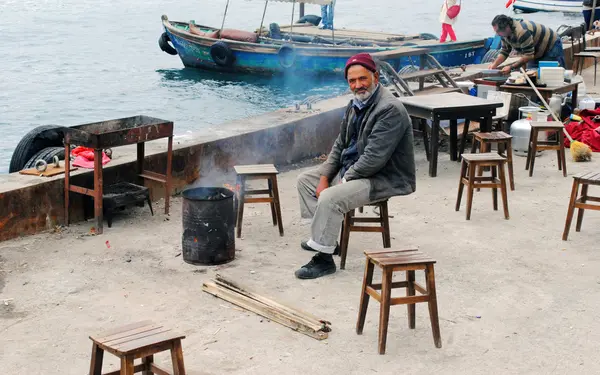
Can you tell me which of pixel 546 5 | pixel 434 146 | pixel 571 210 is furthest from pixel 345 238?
pixel 546 5

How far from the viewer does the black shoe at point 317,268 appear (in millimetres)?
6258

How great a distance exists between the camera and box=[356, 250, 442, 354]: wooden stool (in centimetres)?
486

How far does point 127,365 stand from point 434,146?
20.9ft

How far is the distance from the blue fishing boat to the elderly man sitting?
739 inches

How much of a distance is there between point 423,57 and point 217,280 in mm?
7127

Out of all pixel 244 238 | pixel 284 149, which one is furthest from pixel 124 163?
pixel 284 149

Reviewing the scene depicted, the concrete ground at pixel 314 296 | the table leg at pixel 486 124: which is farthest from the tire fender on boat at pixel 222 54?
the concrete ground at pixel 314 296

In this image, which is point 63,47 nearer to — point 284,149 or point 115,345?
point 284,149

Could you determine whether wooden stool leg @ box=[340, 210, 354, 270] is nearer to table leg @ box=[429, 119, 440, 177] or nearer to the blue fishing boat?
table leg @ box=[429, 119, 440, 177]

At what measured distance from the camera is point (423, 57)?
39.8 feet

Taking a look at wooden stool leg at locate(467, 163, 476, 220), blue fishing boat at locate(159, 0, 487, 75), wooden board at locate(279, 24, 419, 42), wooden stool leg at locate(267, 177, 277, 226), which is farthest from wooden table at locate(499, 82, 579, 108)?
wooden board at locate(279, 24, 419, 42)

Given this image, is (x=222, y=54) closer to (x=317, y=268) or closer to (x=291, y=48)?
(x=291, y=48)

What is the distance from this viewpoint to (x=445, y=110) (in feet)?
31.3

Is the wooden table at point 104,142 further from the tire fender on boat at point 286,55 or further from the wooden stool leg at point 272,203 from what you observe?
the tire fender on boat at point 286,55
